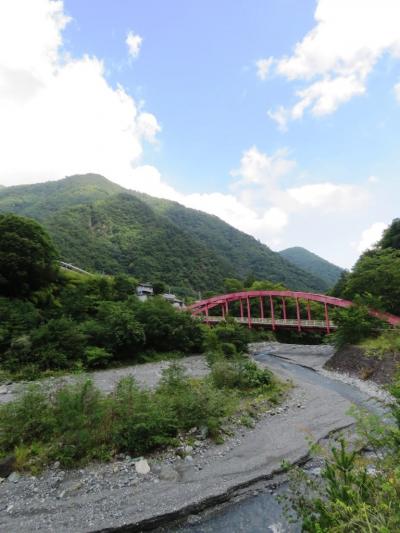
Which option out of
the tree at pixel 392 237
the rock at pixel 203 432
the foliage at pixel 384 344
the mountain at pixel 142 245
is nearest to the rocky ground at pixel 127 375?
the rock at pixel 203 432

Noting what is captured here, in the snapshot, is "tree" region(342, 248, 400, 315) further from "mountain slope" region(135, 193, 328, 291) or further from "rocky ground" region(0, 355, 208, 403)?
"mountain slope" region(135, 193, 328, 291)

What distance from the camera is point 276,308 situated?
1670 inches

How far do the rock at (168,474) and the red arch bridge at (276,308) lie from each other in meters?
22.0

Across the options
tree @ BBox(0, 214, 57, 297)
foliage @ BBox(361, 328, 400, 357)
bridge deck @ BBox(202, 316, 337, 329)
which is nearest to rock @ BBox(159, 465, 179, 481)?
foliage @ BBox(361, 328, 400, 357)

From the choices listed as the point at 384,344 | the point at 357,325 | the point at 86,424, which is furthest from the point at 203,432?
the point at 357,325

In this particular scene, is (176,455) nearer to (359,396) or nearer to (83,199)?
(359,396)

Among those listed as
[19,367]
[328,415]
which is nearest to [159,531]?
[328,415]

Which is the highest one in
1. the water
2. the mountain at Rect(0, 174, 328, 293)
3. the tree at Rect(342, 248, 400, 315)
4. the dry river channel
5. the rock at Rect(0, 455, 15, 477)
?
the mountain at Rect(0, 174, 328, 293)

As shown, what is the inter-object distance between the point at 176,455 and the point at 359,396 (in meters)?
9.50

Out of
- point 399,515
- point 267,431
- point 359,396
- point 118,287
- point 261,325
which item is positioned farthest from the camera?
point 261,325

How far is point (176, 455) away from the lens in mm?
7945

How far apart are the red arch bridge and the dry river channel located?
20179 millimetres

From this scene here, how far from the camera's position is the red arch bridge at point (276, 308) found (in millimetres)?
29073

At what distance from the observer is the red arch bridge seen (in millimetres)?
29073
